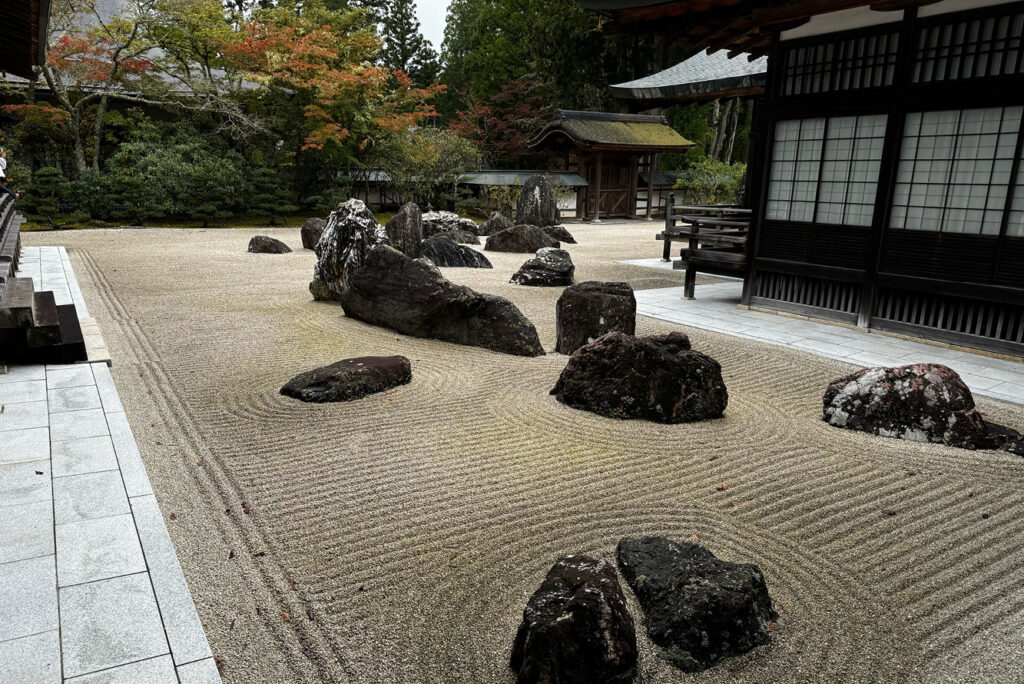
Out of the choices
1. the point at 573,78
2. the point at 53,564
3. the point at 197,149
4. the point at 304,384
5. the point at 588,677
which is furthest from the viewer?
the point at 573,78

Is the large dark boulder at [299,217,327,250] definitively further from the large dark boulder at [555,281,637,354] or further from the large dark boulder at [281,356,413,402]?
the large dark boulder at [281,356,413,402]

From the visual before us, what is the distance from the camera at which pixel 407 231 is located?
44.2 ft

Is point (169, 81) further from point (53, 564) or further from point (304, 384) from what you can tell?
point (53, 564)

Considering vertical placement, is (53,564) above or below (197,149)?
below

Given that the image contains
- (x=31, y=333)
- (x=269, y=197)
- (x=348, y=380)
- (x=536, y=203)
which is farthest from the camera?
(x=269, y=197)

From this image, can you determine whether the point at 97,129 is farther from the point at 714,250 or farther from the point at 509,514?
the point at 509,514

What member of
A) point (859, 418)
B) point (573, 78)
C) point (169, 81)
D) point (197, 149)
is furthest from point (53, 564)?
point (573, 78)

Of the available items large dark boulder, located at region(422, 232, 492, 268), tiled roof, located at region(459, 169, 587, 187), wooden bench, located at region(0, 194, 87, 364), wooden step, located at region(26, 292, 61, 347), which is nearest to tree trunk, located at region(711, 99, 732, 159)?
tiled roof, located at region(459, 169, 587, 187)

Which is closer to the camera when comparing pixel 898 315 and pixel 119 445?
pixel 119 445

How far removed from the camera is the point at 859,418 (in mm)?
4793

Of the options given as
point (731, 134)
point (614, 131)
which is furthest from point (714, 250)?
point (731, 134)

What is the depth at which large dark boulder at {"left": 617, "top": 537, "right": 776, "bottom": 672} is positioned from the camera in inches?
96.0

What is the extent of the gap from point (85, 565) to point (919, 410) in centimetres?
492

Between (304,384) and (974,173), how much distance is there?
6.82 meters
